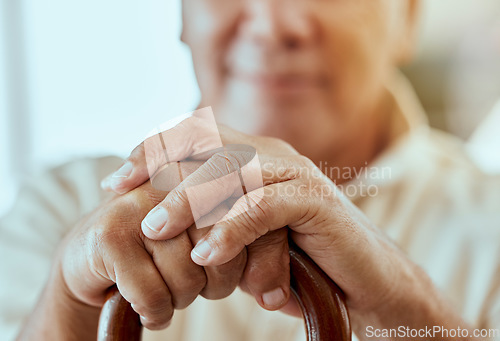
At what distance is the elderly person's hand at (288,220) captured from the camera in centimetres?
24

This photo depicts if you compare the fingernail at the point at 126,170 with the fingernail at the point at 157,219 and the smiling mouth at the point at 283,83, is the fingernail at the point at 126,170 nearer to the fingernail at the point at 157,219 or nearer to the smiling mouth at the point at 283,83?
the fingernail at the point at 157,219

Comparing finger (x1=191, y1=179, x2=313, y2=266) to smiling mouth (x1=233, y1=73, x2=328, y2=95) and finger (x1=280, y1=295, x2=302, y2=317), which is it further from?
smiling mouth (x1=233, y1=73, x2=328, y2=95)

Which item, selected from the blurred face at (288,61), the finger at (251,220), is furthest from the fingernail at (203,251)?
the blurred face at (288,61)

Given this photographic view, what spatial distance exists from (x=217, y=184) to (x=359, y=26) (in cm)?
34

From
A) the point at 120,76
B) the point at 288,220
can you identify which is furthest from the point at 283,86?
the point at 288,220

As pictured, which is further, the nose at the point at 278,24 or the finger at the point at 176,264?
the nose at the point at 278,24

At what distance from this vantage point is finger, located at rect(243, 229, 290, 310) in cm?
26

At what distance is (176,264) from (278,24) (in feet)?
0.94

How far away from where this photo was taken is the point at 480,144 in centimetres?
83

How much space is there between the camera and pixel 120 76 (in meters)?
0.40

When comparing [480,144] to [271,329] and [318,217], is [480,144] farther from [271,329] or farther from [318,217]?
[318,217]

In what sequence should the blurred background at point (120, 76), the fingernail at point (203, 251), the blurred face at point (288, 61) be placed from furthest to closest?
1. the blurred face at point (288, 61)
2. the blurred background at point (120, 76)
3. the fingernail at point (203, 251)

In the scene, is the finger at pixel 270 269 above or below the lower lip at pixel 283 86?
below

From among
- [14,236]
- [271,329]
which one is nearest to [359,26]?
[271,329]
